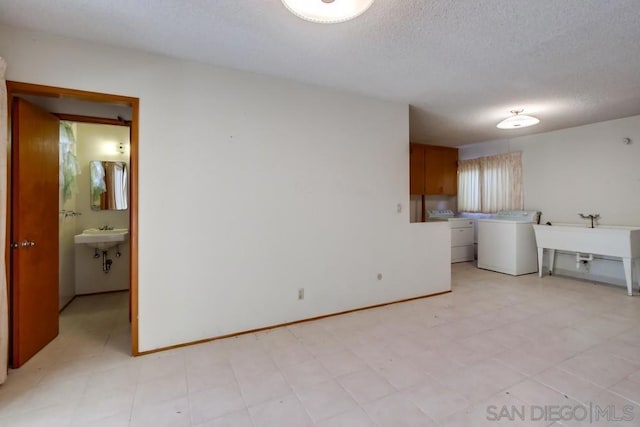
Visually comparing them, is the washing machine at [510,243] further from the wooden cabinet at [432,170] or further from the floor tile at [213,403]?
the floor tile at [213,403]

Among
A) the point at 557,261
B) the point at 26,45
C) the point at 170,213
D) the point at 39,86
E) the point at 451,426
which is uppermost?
the point at 26,45

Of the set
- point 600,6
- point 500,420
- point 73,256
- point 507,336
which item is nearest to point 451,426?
point 500,420

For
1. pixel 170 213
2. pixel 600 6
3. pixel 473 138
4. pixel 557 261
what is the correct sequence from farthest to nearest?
pixel 473 138 < pixel 557 261 < pixel 170 213 < pixel 600 6

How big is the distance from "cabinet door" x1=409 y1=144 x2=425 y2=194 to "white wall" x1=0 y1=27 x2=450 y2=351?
178 cm

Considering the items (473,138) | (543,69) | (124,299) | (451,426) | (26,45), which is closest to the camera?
(451,426)

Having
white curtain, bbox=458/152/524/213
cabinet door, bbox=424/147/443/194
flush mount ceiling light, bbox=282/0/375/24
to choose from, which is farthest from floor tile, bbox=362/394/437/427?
white curtain, bbox=458/152/524/213

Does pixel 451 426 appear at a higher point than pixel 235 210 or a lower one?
lower

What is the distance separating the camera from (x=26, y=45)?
7.00ft

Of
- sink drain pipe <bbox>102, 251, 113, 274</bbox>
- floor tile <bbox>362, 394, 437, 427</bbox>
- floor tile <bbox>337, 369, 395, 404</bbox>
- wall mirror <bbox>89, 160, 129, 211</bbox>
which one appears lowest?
floor tile <bbox>362, 394, 437, 427</bbox>

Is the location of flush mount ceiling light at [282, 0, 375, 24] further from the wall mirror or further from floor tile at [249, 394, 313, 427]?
the wall mirror

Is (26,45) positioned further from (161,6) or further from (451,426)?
(451,426)

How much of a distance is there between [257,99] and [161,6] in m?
1.08

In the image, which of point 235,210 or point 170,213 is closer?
point 170,213

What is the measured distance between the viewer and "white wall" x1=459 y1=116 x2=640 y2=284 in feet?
13.9
